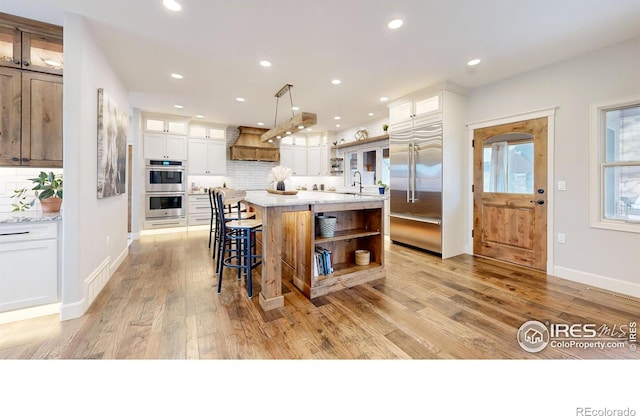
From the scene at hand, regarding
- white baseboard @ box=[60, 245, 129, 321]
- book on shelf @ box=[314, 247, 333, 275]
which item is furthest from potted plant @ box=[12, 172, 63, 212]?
book on shelf @ box=[314, 247, 333, 275]

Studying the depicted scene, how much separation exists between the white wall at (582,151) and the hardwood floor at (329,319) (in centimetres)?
28

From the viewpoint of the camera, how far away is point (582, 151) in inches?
120

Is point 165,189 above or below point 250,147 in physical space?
below

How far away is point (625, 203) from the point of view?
2.82m

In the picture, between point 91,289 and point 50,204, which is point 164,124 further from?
point 91,289

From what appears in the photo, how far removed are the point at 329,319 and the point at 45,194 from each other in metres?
2.93

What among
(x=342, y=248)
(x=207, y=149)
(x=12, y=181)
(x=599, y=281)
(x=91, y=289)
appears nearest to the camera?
(x=91, y=289)

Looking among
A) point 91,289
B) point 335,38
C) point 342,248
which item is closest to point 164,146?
point 91,289

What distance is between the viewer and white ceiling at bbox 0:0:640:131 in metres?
2.23

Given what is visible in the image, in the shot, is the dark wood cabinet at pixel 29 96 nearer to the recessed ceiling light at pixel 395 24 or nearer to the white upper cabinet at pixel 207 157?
the recessed ceiling light at pixel 395 24

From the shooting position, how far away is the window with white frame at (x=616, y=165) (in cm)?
275

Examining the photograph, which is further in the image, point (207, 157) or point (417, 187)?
point (207, 157)

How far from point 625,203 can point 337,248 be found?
318 cm

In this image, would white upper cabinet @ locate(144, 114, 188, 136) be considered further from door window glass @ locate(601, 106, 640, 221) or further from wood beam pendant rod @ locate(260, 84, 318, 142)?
door window glass @ locate(601, 106, 640, 221)
